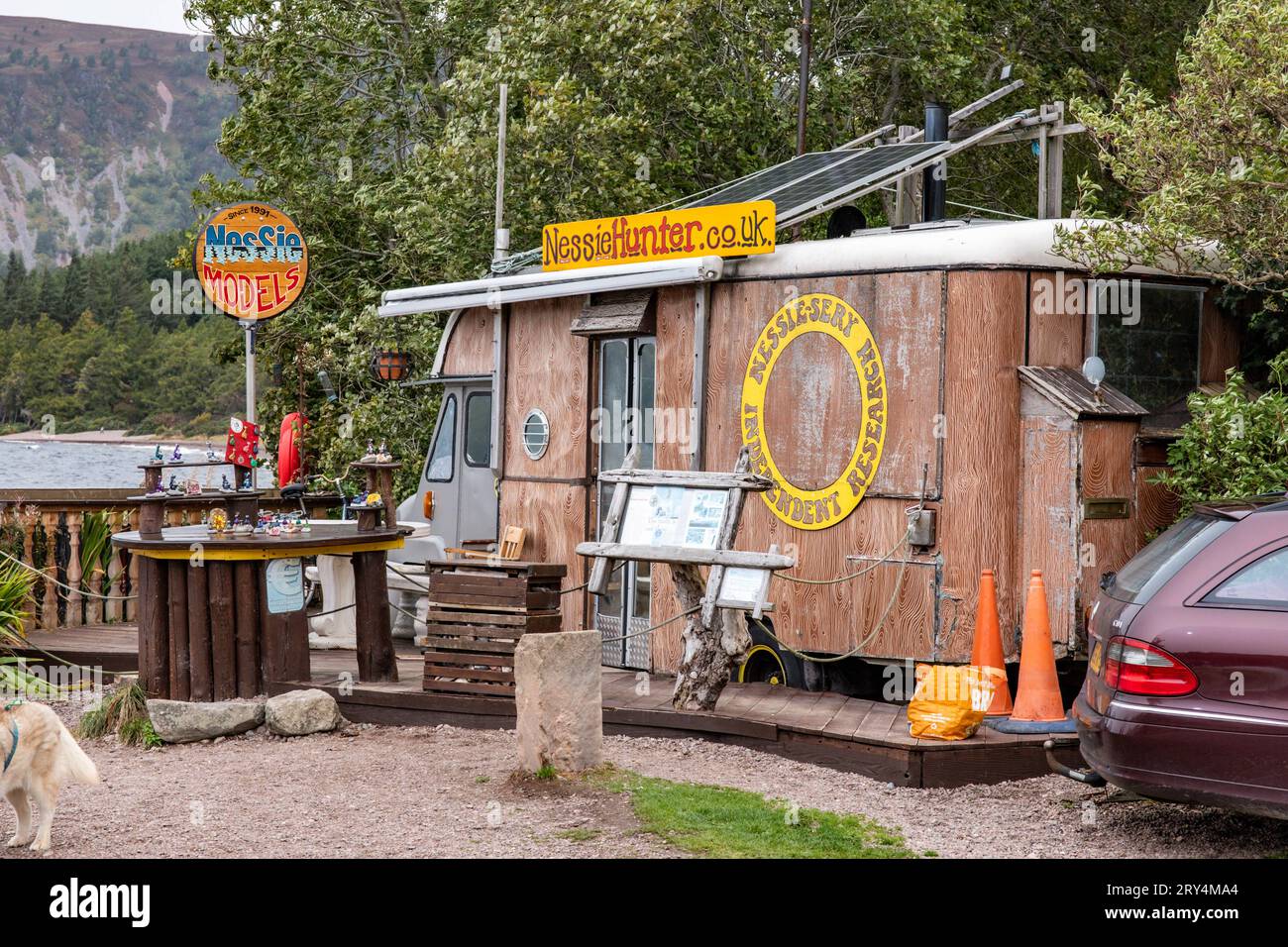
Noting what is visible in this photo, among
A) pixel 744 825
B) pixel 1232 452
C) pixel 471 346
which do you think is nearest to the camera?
pixel 744 825

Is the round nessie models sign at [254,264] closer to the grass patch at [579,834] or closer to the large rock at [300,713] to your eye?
the large rock at [300,713]

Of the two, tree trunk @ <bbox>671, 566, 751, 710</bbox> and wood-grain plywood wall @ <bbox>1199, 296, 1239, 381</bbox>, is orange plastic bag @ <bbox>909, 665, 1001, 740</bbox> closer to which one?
tree trunk @ <bbox>671, 566, 751, 710</bbox>

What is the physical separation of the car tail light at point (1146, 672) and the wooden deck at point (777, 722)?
178 cm

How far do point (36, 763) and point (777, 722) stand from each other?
4083mm

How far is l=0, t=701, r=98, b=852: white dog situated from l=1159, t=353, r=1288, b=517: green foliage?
6.23m

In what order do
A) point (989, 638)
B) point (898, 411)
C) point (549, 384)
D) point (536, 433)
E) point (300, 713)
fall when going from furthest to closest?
point (536, 433)
point (549, 384)
point (300, 713)
point (898, 411)
point (989, 638)

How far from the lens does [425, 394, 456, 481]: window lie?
43.9ft

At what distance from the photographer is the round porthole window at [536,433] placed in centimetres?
1184

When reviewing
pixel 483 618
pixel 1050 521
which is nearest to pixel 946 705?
pixel 1050 521

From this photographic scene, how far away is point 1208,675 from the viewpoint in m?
6.43

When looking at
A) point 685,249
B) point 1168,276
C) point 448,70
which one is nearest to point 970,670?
point 1168,276

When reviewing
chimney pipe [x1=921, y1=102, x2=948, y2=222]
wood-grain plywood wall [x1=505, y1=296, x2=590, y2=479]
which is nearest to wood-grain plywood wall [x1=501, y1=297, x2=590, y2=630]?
wood-grain plywood wall [x1=505, y1=296, x2=590, y2=479]

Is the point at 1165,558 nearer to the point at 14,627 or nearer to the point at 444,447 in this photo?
the point at 444,447

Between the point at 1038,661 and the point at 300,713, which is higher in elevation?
the point at 1038,661
